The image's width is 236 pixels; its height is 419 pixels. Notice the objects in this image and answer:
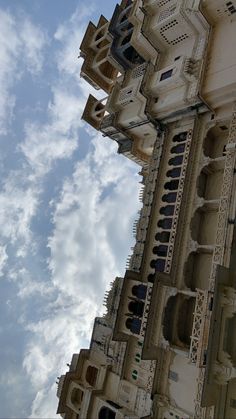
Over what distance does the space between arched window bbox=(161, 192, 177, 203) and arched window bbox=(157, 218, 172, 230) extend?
4.68ft

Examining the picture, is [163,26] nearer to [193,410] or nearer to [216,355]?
[216,355]

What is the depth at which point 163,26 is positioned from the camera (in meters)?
30.8

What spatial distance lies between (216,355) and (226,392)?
11.1 feet

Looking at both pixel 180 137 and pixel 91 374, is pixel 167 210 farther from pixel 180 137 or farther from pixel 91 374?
pixel 91 374

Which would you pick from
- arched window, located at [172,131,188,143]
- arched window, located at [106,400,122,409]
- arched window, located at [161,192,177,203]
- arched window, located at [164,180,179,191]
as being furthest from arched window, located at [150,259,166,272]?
arched window, located at [172,131,188,143]

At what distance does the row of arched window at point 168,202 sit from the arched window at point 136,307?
199cm

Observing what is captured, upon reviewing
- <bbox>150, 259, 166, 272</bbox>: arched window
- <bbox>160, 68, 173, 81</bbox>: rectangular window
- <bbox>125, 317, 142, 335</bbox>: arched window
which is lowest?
<bbox>125, 317, 142, 335</bbox>: arched window

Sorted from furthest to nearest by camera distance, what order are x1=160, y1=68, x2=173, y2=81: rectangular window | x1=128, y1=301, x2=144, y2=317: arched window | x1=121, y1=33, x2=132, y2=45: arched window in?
x1=121, y1=33, x2=132, y2=45: arched window → x1=160, y1=68, x2=173, y2=81: rectangular window → x1=128, y1=301, x2=144, y2=317: arched window

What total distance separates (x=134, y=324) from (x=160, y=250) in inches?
205

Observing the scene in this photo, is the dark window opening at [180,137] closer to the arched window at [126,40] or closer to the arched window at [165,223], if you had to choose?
the arched window at [165,223]

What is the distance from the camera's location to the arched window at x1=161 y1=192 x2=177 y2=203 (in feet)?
87.9

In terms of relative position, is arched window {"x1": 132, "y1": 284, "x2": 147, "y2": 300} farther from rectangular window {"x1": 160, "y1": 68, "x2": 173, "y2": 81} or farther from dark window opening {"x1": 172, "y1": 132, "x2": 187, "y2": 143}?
rectangular window {"x1": 160, "y1": 68, "x2": 173, "y2": 81}

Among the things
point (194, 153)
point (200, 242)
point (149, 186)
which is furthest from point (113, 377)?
point (194, 153)

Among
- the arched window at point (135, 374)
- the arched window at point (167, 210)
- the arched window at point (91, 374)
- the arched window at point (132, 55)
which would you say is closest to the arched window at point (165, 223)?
the arched window at point (167, 210)
